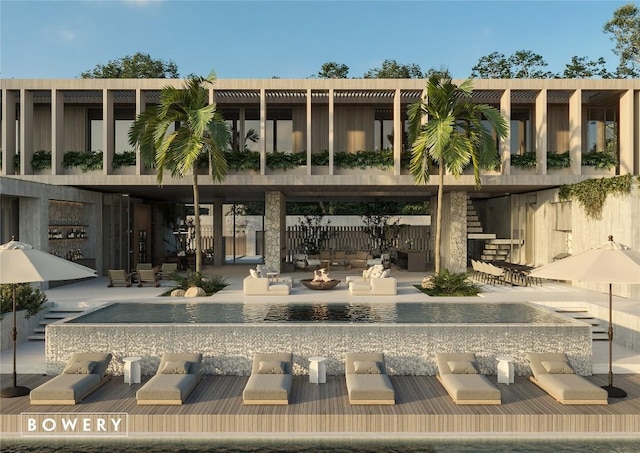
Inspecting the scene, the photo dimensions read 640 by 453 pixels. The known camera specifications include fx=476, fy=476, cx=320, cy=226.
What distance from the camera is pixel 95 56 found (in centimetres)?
3738

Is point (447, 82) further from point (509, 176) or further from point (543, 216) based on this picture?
point (543, 216)

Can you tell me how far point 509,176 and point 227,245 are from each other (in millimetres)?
19047

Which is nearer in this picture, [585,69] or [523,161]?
[523,161]

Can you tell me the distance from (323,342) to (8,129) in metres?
16.4

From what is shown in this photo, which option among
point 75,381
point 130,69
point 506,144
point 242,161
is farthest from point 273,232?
point 130,69

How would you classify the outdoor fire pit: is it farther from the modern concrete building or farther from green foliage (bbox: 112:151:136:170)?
green foliage (bbox: 112:151:136:170)

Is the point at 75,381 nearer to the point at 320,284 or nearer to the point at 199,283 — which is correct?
the point at 199,283

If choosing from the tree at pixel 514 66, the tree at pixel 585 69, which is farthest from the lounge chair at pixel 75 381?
the tree at pixel 585 69

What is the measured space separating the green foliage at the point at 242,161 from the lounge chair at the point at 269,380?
1084 cm

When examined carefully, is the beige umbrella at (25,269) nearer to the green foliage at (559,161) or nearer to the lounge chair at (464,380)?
the lounge chair at (464,380)

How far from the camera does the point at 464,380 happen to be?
7996 mm

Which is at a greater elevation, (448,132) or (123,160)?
(448,132)

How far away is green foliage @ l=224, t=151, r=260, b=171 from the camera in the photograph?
1858 centimetres

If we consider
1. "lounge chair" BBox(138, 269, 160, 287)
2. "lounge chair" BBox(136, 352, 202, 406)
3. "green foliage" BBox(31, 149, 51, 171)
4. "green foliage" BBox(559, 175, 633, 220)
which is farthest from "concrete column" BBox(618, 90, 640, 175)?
"green foliage" BBox(31, 149, 51, 171)
